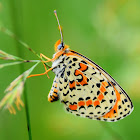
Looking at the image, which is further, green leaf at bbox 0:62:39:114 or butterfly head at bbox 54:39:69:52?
butterfly head at bbox 54:39:69:52

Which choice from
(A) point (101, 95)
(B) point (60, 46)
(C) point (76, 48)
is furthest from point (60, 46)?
(C) point (76, 48)

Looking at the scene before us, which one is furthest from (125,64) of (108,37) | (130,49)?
(108,37)

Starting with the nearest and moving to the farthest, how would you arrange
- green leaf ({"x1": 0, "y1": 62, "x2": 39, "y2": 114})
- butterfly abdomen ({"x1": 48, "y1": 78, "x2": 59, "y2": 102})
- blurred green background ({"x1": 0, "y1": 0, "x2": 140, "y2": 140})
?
1. green leaf ({"x1": 0, "y1": 62, "x2": 39, "y2": 114})
2. butterfly abdomen ({"x1": 48, "y1": 78, "x2": 59, "y2": 102})
3. blurred green background ({"x1": 0, "y1": 0, "x2": 140, "y2": 140})

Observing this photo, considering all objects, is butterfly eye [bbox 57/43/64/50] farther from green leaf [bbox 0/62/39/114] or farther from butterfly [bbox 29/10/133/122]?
green leaf [bbox 0/62/39/114]

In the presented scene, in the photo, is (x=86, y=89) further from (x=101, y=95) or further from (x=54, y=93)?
(x=54, y=93)

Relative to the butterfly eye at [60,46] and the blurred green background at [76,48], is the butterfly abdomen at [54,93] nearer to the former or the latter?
the butterfly eye at [60,46]

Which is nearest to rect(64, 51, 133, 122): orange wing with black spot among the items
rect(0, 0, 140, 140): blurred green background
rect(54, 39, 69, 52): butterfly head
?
rect(54, 39, 69, 52): butterfly head

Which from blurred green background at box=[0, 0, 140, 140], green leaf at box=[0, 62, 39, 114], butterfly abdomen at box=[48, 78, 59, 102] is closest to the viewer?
green leaf at box=[0, 62, 39, 114]
